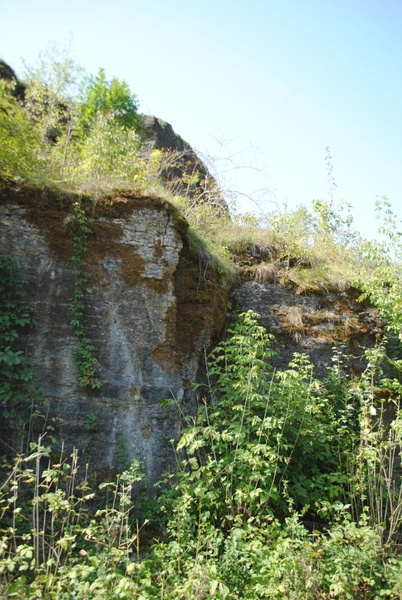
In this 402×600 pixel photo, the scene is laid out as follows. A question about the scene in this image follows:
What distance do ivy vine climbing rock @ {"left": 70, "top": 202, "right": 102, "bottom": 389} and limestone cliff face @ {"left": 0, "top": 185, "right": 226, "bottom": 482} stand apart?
3.4 inches

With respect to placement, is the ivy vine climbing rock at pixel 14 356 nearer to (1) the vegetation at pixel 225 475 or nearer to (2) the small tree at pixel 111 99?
(1) the vegetation at pixel 225 475

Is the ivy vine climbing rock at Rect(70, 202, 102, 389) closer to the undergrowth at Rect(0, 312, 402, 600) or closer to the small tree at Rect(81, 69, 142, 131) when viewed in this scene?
the undergrowth at Rect(0, 312, 402, 600)

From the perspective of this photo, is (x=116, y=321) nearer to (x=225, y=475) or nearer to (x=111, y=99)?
(x=225, y=475)

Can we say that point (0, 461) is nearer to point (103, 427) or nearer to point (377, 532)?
point (103, 427)

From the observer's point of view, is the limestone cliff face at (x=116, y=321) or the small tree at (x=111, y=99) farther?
the small tree at (x=111, y=99)

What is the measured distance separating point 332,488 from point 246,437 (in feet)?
3.67

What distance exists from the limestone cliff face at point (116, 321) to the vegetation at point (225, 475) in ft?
0.63

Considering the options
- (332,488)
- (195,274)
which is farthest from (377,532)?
(195,274)

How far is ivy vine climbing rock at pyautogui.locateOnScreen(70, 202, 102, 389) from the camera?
5734 millimetres

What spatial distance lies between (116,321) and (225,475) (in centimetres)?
249

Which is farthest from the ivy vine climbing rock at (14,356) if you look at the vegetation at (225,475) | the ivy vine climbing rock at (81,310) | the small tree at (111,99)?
the small tree at (111,99)

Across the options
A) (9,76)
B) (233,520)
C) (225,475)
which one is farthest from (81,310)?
(9,76)

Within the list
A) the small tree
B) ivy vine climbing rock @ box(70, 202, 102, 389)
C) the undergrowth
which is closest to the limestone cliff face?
ivy vine climbing rock @ box(70, 202, 102, 389)

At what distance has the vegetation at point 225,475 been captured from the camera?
375 centimetres
